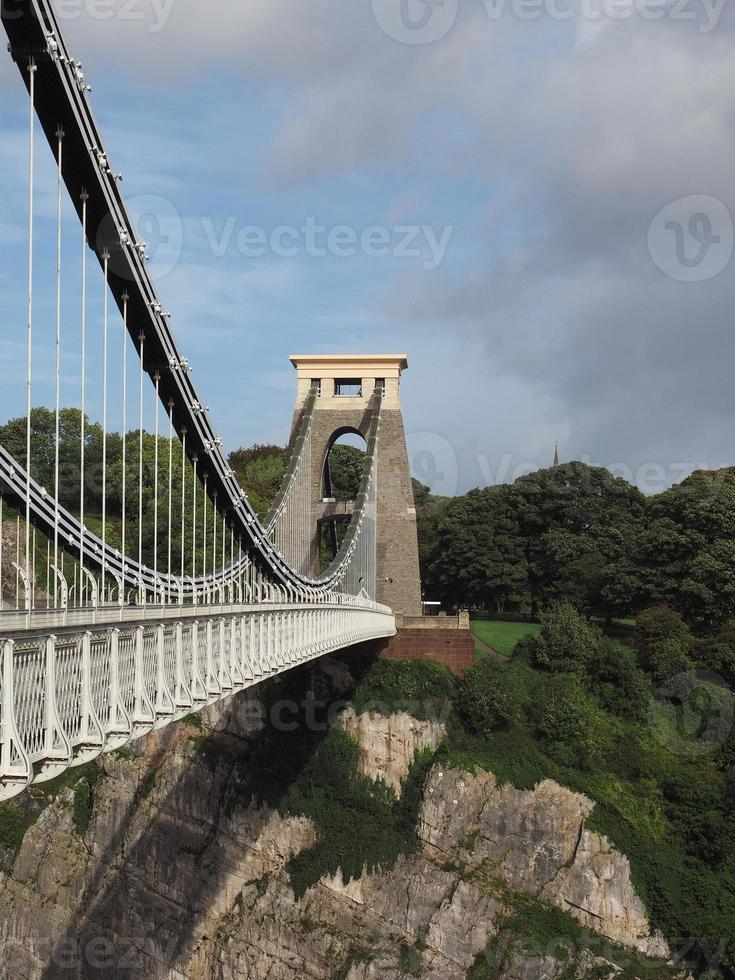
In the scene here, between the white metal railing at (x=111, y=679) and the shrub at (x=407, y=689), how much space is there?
1848cm

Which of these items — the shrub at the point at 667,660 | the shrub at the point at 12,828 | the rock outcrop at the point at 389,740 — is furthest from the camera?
the shrub at the point at 667,660

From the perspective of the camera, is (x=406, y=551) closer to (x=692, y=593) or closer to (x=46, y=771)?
(x=692, y=593)

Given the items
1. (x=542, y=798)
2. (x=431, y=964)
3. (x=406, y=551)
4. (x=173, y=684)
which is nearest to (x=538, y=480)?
(x=406, y=551)

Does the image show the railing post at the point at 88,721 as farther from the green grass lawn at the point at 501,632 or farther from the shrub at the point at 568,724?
the green grass lawn at the point at 501,632

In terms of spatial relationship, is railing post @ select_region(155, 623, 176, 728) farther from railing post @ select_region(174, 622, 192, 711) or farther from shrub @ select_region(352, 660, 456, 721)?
shrub @ select_region(352, 660, 456, 721)

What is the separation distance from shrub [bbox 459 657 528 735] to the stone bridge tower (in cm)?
929

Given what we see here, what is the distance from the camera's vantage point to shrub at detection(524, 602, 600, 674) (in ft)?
140

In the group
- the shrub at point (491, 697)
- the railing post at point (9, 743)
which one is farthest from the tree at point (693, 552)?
the railing post at point (9, 743)

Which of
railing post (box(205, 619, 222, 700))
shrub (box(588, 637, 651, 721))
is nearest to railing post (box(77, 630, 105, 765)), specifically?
railing post (box(205, 619, 222, 700))

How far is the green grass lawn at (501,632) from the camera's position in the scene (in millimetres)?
49469

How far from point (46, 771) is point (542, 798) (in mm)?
27239

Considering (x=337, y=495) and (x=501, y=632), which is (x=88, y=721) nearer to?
(x=501, y=632)

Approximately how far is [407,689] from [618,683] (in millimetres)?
6911

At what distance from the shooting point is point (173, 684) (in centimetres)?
1648
